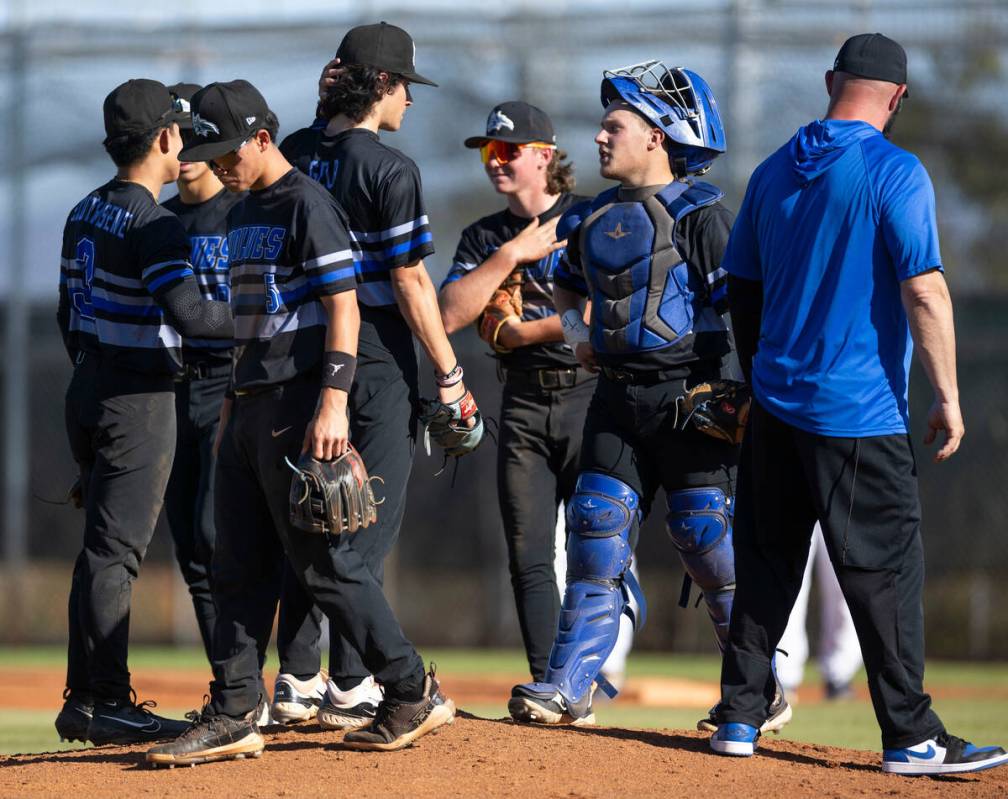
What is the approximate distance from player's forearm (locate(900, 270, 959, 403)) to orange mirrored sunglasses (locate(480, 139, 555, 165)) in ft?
7.57

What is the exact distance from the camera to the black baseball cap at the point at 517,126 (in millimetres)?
6578

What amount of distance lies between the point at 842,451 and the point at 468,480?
9065 millimetres

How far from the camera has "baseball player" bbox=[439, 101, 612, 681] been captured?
637 cm

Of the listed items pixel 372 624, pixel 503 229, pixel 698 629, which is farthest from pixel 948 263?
pixel 372 624

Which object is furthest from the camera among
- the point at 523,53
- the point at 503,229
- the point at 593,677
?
the point at 523,53

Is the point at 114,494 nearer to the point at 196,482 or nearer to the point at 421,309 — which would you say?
the point at 196,482

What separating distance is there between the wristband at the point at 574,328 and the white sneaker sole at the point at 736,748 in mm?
1604

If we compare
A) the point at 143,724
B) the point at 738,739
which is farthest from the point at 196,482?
the point at 738,739

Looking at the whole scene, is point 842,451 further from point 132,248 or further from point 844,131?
point 132,248

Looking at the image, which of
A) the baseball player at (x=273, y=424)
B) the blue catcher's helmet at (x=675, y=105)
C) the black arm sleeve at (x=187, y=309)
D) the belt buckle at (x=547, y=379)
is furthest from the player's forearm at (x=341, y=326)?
the belt buckle at (x=547, y=379)

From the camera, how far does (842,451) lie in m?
4.82

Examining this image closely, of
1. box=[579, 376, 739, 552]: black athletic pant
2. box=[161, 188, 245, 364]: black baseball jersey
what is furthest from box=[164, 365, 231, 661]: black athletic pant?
box=[579, 376, 739, 552]: black athletic pant

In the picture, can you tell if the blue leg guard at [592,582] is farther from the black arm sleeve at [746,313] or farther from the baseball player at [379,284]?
the black arm sleeve at [746,313]

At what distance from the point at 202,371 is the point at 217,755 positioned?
2079 millimetres
